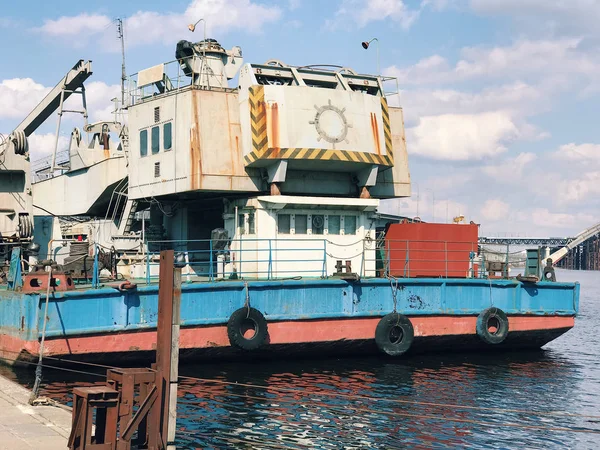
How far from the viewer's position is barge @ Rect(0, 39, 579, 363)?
66.4 ft

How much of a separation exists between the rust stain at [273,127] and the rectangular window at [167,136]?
125 inches

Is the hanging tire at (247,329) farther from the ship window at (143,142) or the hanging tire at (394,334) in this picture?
the ship window at (143,142)

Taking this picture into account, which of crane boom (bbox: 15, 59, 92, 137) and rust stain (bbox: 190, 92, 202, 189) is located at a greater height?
crane boom (bbox: 15, 59, 92, 137)

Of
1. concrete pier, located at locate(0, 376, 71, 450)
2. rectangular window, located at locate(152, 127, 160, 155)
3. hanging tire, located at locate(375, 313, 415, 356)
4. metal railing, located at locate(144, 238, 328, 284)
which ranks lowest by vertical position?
concrete pier, located at locate(0, 376, 71, 450)

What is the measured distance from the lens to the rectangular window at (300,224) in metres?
24.0

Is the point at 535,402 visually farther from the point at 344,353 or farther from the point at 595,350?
the point at 595,350

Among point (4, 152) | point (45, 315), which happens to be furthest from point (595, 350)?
point (4, 152)

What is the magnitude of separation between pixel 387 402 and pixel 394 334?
4.92 meters

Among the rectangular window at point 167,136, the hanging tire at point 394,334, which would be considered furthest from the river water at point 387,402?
the rectangular window at point 167,136

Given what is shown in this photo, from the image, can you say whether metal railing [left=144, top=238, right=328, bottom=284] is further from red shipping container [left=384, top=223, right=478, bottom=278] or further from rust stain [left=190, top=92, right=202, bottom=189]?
red shipping container [left=384, top=223, right=478, bottom=278]

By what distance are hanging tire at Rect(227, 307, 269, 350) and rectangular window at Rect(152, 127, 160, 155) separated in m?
6.43

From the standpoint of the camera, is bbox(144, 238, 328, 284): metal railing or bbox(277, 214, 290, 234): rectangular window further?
bbox(277, 214, 290, 234): rectangular window

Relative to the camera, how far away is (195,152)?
22.9 metres

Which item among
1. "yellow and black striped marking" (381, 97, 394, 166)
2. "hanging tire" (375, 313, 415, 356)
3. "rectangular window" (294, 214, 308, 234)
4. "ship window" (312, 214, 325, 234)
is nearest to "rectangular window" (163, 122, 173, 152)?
"rectangular window" (294, 214, 308, 234)
